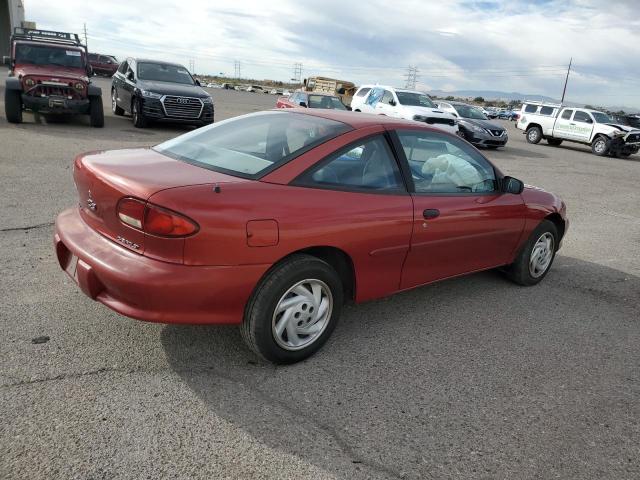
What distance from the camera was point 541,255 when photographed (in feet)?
16.0

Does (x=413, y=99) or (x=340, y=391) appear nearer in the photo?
(x=340, y=391)

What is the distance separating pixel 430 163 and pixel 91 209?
2.39 meters

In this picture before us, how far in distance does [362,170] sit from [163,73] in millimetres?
12594

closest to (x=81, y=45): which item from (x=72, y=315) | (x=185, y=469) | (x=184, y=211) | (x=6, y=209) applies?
(x=6, y=209)

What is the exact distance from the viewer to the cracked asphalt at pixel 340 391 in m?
2.36

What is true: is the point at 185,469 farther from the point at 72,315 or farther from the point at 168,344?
the point at 72,315

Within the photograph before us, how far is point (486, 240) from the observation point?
164 inches

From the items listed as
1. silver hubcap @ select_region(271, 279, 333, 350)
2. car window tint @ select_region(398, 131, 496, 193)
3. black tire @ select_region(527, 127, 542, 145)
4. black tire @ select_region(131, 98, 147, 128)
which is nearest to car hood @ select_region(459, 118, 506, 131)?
black tire @ select_region(527, 127, 542, 145)

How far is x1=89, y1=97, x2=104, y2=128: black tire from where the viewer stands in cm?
1264

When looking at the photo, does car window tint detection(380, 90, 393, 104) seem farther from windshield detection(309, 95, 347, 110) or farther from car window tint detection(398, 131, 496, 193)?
car window tint detection(398, 131, 496, 193)

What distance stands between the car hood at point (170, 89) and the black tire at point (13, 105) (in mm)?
2842

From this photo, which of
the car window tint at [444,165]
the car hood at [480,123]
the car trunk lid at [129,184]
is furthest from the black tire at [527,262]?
the car hood at [480,123]

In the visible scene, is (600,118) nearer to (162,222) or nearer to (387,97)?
(387,97)

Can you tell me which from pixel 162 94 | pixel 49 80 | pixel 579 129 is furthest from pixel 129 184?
pixel 579 129
